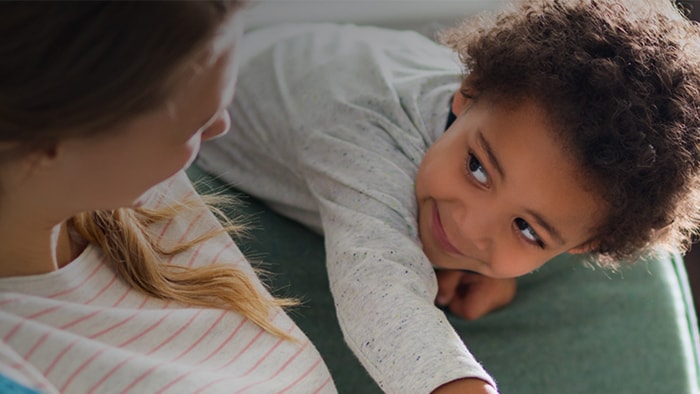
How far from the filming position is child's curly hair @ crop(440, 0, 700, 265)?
89cm

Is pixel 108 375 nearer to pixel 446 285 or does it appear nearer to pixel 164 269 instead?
pixel 164 269

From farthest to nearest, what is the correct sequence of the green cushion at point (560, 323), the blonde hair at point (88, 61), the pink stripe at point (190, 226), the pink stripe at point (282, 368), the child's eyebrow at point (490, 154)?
the green cushion at point (560, 323) < the child's eyebrow at point (490, 154) < the pink stripe at point (190, 226) < the pink stripe at point (282, 368) < the blonde hair at point (88, 61)

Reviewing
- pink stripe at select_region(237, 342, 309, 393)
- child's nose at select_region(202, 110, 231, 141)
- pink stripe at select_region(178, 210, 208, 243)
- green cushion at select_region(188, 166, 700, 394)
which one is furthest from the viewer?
green cushion at select_region(188, 166, 700, 394)

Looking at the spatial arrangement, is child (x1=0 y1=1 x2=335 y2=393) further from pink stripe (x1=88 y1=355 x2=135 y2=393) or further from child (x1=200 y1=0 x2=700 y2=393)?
child (x1=200 y1=0 x2=700 y2=393)

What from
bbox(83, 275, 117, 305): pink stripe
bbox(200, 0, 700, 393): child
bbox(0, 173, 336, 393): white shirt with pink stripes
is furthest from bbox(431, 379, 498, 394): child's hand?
bbox(83, 275, 117, 305): pink stripe

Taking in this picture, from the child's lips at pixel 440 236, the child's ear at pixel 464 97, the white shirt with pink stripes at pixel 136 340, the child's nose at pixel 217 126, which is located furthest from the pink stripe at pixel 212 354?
the child's ear at pixel 464 97

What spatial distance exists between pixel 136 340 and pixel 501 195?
1.46 feet

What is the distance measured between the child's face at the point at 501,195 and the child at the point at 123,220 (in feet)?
0.89

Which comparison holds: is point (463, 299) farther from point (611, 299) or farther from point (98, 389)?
point (98, 389)

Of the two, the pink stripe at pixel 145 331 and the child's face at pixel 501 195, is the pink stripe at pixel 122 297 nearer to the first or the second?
the pink stripe at pixel 145 331

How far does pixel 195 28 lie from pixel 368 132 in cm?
59

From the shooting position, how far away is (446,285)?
1122 mm

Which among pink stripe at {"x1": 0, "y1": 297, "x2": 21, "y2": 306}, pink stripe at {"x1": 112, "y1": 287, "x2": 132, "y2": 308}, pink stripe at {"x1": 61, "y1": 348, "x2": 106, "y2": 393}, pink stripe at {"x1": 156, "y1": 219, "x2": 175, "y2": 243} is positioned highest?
pink stripe at {"x1": 0, "y1": 297, "x2": 21, "y2": 306}

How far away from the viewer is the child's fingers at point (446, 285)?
3.67ft
